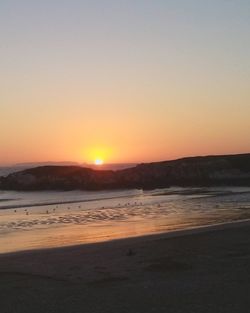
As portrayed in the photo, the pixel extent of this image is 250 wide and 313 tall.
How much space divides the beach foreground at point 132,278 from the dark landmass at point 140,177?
55.0 meters

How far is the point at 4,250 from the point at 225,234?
23.9 ft

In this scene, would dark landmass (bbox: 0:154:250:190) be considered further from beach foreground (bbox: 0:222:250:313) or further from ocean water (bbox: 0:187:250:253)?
beach foreground (bbox: 0:222:250:313)

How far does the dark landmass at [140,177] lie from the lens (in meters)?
73.9

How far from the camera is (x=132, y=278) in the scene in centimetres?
1110

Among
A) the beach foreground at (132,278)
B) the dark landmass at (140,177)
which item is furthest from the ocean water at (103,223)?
the dark landmass at (140,177)

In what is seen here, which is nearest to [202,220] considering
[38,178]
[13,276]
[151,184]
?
[13,276]

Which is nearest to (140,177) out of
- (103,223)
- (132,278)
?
(103,223)

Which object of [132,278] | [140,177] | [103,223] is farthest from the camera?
[140,177]

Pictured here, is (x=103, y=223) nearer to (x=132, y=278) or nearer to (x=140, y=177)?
(x=132, y=278)

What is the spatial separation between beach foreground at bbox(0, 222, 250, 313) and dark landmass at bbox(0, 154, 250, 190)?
181 feet

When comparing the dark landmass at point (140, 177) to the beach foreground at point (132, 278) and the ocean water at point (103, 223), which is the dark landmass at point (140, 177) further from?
the beach foreground at point (132, 278)

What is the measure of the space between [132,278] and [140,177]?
67.6 meters

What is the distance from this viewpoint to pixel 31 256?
50.9 ft

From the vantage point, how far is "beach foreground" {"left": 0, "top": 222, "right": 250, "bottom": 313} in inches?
349
